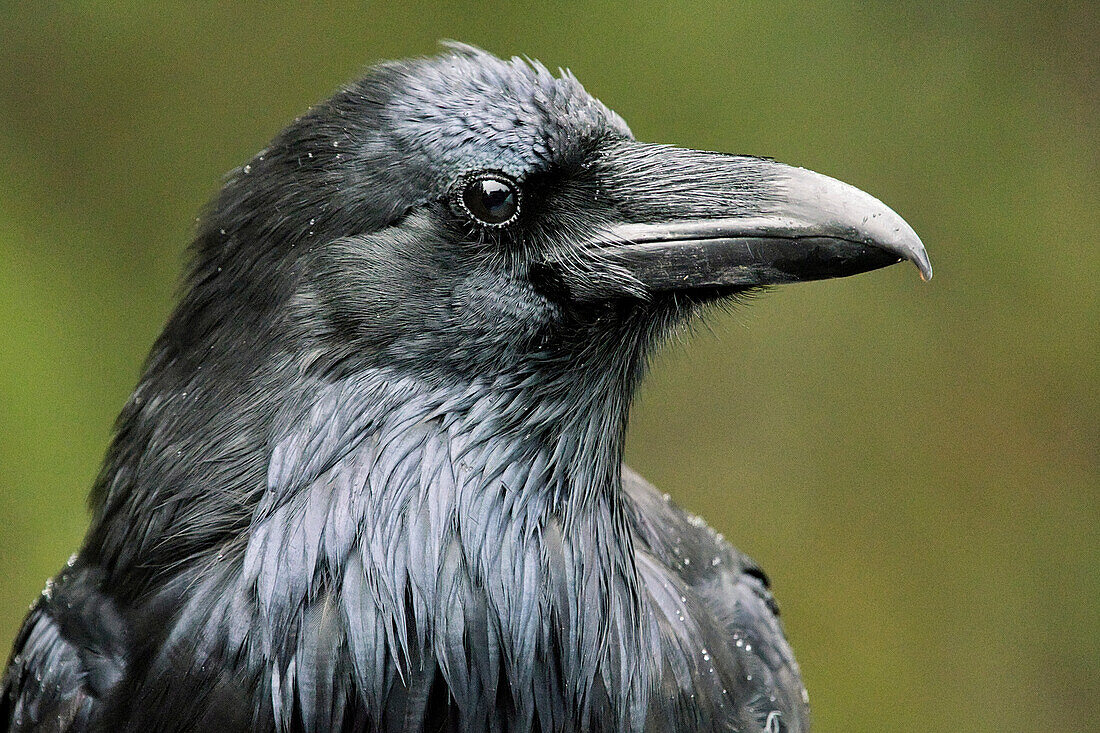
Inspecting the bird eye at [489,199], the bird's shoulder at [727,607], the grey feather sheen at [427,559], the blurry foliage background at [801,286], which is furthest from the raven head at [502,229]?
the blurry foliage background at [801,286]

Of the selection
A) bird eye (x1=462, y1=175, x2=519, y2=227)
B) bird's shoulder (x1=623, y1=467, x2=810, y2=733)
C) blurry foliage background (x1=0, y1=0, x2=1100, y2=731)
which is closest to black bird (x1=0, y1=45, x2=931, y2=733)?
bird eye (x1=462, y1=175, x2=519, y2=227)

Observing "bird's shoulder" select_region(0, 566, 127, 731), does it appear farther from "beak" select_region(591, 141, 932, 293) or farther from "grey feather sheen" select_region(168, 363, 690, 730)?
"beak" select_region(591, 141, 932, 293)

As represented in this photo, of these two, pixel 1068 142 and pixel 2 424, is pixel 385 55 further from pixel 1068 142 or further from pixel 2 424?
pixel 1068 142

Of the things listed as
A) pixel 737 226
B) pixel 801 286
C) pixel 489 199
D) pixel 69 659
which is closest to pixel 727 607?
pixel 737 226

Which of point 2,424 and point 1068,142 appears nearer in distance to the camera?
point 2,424

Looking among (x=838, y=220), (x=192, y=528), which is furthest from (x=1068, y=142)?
(x=192, y=528)

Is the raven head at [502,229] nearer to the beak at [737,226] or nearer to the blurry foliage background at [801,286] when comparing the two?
the beak at [737,226]

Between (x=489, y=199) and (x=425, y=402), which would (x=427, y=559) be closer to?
(x=425, y=402)
